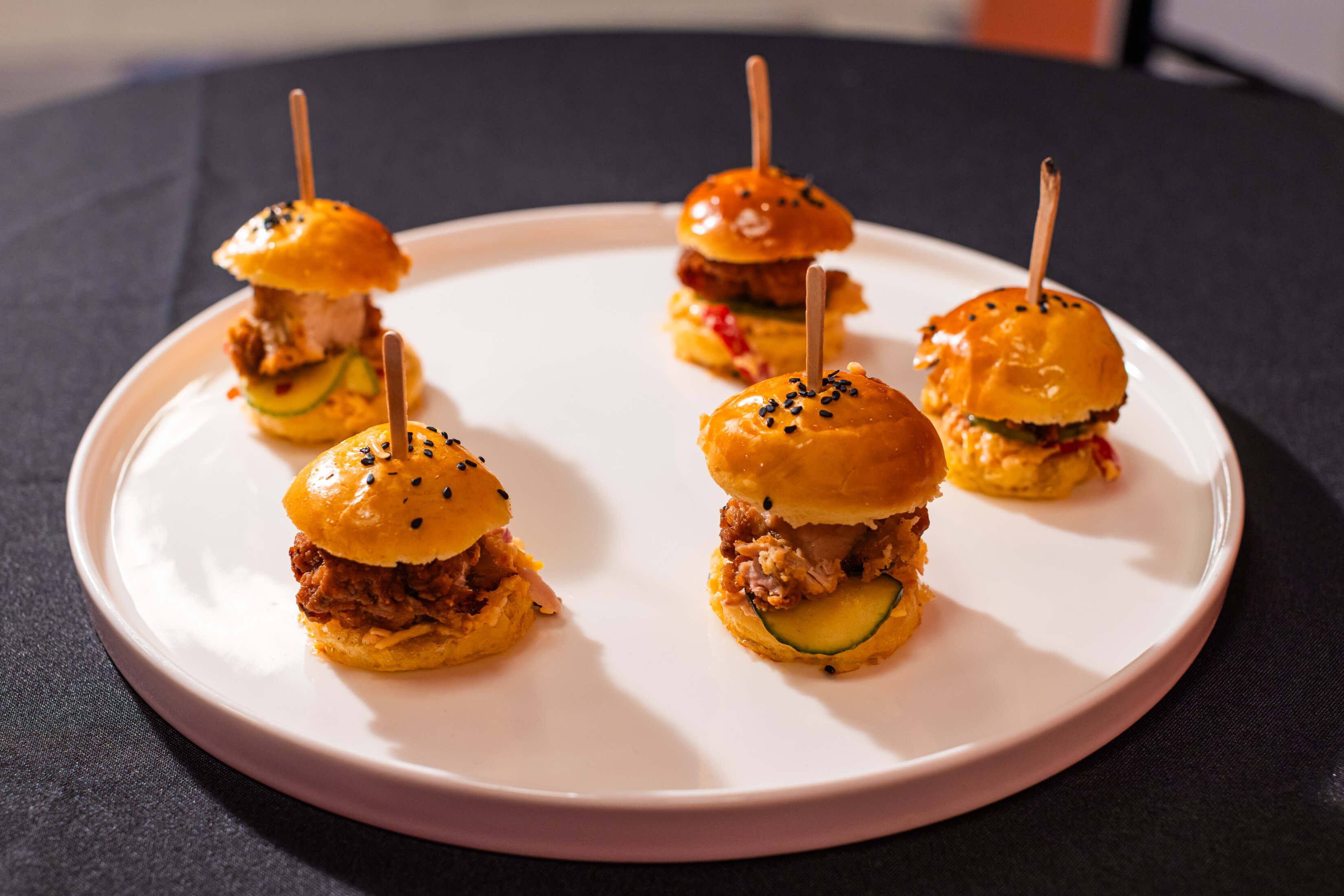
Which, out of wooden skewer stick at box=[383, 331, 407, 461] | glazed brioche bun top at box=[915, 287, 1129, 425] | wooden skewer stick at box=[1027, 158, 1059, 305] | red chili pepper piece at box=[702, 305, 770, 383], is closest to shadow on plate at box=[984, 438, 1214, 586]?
glazed brioche bun top at box=[915, 287, 1129, 425]

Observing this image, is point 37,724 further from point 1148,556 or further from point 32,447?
point 1148,556

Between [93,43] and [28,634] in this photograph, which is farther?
[93,43]

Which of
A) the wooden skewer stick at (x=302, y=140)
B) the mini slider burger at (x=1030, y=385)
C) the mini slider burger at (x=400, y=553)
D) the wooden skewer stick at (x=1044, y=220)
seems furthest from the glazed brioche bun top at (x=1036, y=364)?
the wooden skewer stick at (x=302, y=140)

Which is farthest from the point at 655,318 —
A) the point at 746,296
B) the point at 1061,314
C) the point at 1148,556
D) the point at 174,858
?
the point at 174,858

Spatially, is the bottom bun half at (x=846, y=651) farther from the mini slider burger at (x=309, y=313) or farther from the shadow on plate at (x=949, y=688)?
the mini slider burger at (x=309, y=313)

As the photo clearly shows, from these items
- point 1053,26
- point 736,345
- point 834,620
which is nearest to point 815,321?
point 834,620
